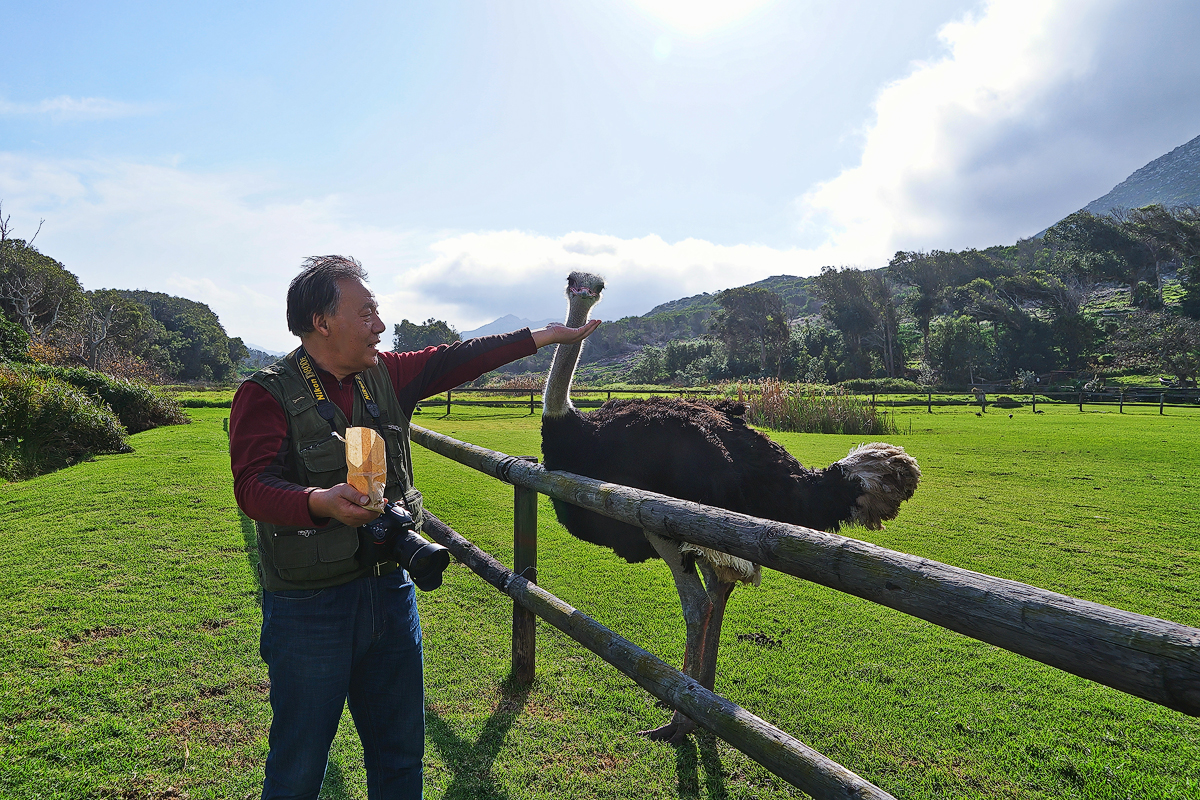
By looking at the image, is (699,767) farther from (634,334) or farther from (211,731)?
(634,334)

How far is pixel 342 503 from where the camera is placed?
1479mm

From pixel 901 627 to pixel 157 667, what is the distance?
177 inches

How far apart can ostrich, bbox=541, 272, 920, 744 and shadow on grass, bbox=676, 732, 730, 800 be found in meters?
0.07

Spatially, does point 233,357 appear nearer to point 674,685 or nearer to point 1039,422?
point 1039,422

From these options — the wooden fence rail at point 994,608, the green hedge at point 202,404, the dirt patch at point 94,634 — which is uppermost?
the wooden fence rail at point 994,608

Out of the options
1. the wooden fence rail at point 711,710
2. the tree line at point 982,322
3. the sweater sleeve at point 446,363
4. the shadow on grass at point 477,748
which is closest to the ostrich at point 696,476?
the wooden fence rail at point 711,710

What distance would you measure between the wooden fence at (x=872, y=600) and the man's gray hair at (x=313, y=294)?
121 centimetres

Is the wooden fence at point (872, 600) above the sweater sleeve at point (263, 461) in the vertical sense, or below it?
below

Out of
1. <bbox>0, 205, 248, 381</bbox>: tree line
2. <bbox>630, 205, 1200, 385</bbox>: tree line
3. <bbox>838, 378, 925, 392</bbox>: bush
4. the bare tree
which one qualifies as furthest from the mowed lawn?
<bbox>630, 205, 1200, 385</bbox>: tree line

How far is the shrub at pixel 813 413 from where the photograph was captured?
16.1 m

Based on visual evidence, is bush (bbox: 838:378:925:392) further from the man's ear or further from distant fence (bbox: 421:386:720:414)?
the man's ear

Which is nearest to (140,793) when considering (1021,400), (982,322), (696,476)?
(696,476)

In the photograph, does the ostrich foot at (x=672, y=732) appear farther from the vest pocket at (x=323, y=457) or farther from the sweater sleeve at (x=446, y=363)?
the vest pocket at (x=323, y=457)

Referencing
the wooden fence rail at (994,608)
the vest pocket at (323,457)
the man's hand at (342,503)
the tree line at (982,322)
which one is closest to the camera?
the wooden fence rail at (994,608)
